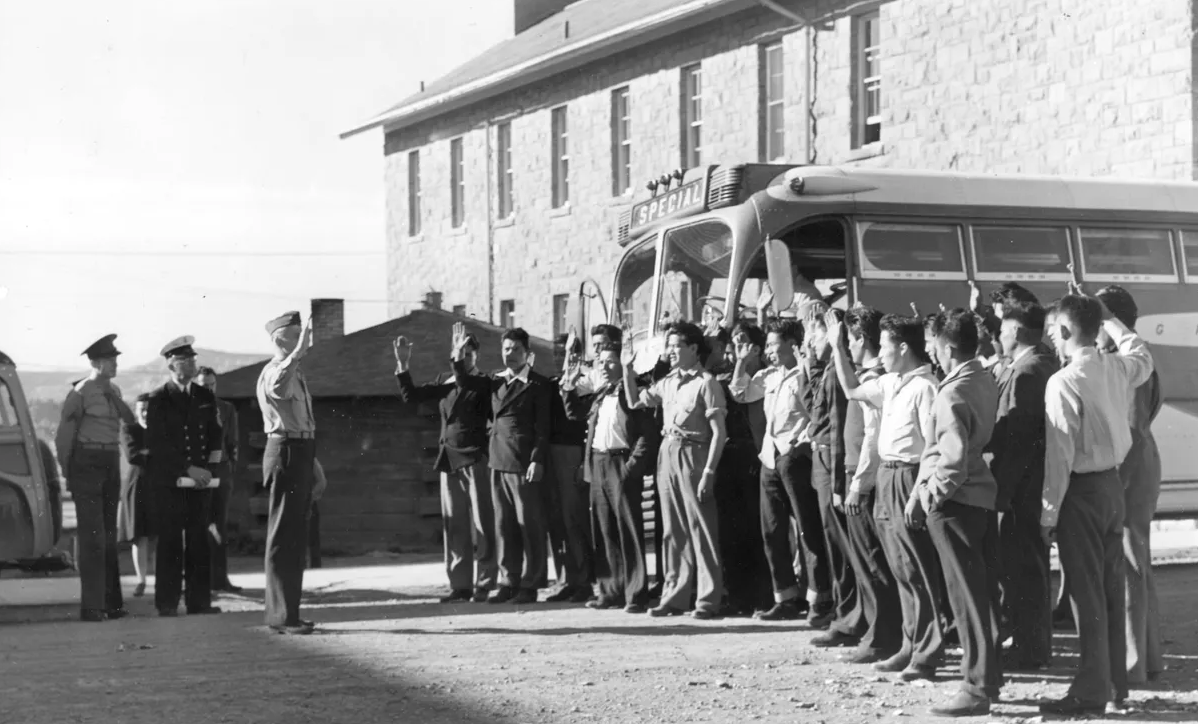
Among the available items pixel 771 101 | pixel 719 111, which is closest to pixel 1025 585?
pixel 771 101

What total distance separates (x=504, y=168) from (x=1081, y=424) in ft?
95.9

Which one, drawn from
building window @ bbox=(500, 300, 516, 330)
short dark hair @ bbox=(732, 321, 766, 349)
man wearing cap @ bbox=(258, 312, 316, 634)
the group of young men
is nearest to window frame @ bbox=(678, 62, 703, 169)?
building window @ bbox=(500, 300, 516, 330)

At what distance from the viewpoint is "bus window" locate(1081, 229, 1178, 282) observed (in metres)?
15.4

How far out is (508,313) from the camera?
36188 mm

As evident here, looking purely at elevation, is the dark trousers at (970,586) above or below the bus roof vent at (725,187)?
below

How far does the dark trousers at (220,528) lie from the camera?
15078 mm

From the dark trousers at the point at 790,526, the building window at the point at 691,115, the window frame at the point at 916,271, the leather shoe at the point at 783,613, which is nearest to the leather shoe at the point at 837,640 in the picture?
the dark trousers at the point at 790,526

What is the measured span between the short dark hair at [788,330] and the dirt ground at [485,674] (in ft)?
5.87

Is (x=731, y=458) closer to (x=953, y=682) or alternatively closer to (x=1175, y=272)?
(x=953, y=682)

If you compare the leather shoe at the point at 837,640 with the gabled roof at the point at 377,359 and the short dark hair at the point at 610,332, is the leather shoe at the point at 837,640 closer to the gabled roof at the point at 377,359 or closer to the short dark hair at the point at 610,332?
the short dark hair at the point at 610,332

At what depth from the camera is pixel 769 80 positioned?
93.2 ft

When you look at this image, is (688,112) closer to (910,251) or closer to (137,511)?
(910,251)

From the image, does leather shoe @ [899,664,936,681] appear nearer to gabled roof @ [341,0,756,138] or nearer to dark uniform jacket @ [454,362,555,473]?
dark uniform jacket @ [454,362,555,473]

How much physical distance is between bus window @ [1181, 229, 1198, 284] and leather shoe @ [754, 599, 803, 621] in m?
6.13
